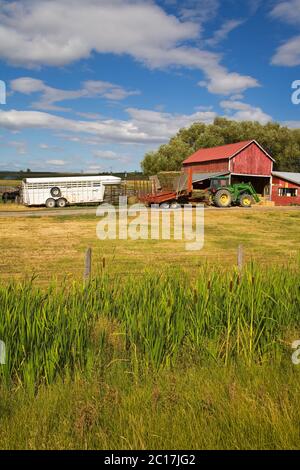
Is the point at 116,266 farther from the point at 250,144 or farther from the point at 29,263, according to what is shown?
the point at 250,144

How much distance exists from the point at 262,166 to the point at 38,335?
40896 millimetres

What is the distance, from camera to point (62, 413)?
3.73 metres

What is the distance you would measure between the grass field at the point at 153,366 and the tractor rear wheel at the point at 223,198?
26382 mm

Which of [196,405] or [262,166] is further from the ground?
[262,166]

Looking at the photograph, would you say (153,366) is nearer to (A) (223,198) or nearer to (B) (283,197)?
(A) (223,198)

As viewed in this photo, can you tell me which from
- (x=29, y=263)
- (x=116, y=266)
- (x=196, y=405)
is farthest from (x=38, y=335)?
(x=29, y=263)

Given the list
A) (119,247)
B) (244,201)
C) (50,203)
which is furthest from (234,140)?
(119,247)

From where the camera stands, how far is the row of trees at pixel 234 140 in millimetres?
60000
